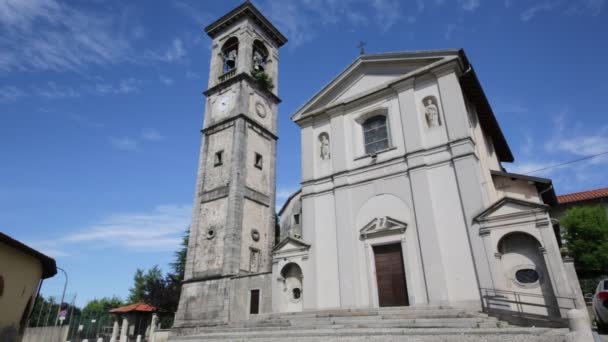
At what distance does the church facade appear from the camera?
10062 mm

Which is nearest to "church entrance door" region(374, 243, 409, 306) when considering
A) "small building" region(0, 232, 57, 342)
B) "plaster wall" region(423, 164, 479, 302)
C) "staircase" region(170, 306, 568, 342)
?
"staircase" region(170, 306, 568, 342)

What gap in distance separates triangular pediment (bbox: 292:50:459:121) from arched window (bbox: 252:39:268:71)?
9584 millimetres

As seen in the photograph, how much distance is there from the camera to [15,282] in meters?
8.84

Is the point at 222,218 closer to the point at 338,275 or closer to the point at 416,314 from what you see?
the point at 338,275

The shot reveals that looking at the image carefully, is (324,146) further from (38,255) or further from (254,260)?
(38,255)

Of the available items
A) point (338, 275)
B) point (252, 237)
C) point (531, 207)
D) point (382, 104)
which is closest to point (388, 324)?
point (338, 275)

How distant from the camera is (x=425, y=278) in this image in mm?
10867

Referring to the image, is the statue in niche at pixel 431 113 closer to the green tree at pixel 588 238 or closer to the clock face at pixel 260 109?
the clock face at pixel 260 109

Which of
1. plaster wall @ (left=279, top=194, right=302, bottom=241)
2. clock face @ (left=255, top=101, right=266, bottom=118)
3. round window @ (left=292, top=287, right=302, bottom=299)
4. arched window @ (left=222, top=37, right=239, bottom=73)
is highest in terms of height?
arched window @ (left=222, top=37, right=239, bottom=73)

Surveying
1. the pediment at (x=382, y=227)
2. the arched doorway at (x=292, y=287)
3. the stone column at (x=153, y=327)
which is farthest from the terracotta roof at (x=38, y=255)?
the stone column at (x=153, y=327)

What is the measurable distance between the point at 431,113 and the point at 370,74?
3.53 meters

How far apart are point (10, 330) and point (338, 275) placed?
30.1 feet

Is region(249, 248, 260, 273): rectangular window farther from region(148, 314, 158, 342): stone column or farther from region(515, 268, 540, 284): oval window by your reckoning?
region(515, 268, 540, 284): oval window

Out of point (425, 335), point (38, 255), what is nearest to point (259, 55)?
point (38, 255)
